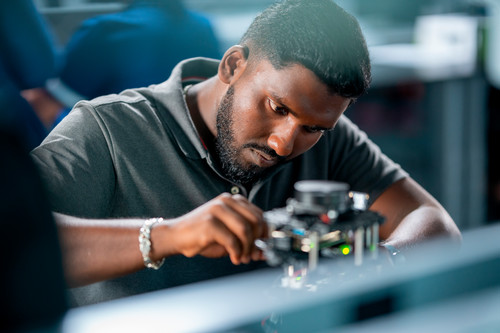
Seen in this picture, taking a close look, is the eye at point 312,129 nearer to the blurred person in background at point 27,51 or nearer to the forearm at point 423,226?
the forearm at point 423,226

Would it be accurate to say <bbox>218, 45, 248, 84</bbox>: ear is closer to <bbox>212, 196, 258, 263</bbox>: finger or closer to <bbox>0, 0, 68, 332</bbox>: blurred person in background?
<bbox>212, 196, 258, 263</bbox>: finger

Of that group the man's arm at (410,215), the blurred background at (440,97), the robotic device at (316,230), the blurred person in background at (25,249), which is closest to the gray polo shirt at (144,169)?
the man's arm at (410,215)

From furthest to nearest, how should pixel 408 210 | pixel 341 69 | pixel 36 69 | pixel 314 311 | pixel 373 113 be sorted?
1. pixel 373 113
2. pixel 36 69
3. pixel 408 210
4. pixel 341 69
5. pixel 314 311

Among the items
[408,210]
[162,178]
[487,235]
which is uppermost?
[487,235]

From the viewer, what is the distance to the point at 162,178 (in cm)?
90

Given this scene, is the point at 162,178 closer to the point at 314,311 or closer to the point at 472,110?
the point at 314,311

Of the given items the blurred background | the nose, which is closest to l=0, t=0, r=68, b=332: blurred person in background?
the nose

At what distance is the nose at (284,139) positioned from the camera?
0.76 meters

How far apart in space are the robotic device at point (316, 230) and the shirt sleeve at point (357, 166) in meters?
0.56

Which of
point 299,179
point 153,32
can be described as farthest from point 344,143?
point 153,32

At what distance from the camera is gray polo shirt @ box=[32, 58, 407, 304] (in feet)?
2.60

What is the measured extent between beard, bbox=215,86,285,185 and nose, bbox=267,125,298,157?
0.24 ft

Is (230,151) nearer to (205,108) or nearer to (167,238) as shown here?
(205,108)

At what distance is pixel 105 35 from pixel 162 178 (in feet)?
1.32
